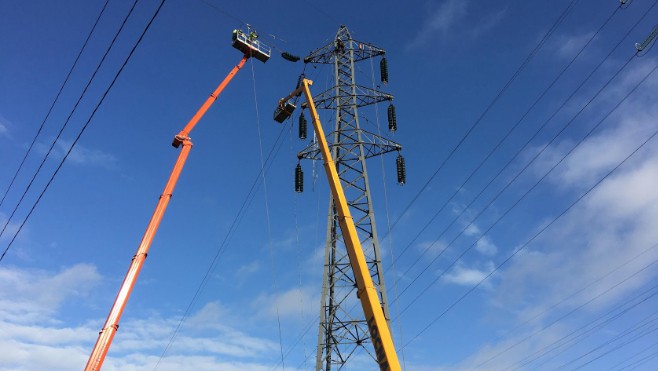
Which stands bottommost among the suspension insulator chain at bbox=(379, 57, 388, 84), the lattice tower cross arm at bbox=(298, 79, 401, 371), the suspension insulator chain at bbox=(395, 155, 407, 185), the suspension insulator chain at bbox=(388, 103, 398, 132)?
the lattice tower cross arm at bbox=(298, 79, 401, 371)

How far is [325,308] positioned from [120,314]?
829cm

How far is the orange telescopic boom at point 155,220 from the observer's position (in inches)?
688

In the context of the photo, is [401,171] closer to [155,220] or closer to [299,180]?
[299,180]

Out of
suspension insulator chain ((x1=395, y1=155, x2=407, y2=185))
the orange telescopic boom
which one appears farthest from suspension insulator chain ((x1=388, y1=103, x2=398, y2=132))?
the orange telescopic boom

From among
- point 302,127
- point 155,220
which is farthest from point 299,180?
point 155,220

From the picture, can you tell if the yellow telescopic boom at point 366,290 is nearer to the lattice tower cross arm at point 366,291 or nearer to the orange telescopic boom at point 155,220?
the lattice tower cross arm at point 366,291

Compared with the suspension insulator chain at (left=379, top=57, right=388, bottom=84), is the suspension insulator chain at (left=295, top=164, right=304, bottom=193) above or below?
below

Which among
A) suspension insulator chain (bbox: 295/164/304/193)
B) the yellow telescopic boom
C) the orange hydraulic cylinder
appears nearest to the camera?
the yellow telescopic boom

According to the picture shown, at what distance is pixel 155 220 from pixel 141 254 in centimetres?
195

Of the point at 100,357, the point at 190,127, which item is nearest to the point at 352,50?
the point at 190,127

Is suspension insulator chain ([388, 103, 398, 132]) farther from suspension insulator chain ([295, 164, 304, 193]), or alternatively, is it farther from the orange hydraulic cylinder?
the orange hydraulic cylinder

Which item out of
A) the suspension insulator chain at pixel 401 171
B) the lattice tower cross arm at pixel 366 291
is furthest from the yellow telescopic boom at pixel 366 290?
the suspension insulator chain at pixel 401 171

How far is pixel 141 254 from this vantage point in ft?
68.1

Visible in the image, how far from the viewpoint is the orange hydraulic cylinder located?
57.0 feet
